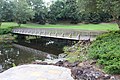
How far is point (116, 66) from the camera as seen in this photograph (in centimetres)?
930

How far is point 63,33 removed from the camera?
3003 centimetres

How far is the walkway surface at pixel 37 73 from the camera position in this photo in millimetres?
10109

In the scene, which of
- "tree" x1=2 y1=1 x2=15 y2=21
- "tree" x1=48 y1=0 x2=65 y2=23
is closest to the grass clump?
"tree" x1=2 y1=1 x2=15 y2=21

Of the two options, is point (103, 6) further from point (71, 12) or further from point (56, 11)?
point (56, 11)

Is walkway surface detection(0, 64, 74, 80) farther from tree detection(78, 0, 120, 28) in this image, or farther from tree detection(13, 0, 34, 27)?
tree detection(13, 0, 34, 27)

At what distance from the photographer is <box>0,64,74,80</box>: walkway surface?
10.1 metres

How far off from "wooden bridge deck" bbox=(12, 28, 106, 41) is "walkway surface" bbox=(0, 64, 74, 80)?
11739 millimetres

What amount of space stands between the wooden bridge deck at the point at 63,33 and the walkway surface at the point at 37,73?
11739 mm

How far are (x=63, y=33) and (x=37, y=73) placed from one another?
63.6 feet

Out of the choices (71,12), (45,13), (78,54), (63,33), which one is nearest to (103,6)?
(78,54)

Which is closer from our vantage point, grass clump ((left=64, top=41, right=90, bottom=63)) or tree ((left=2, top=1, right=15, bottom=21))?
grass clump ((left=64, top=41, right=90, bottom=63))

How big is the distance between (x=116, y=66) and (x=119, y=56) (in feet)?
A: 3.60

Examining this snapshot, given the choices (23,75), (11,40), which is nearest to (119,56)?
(23,75)

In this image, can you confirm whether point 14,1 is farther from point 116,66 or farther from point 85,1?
point 116,66
